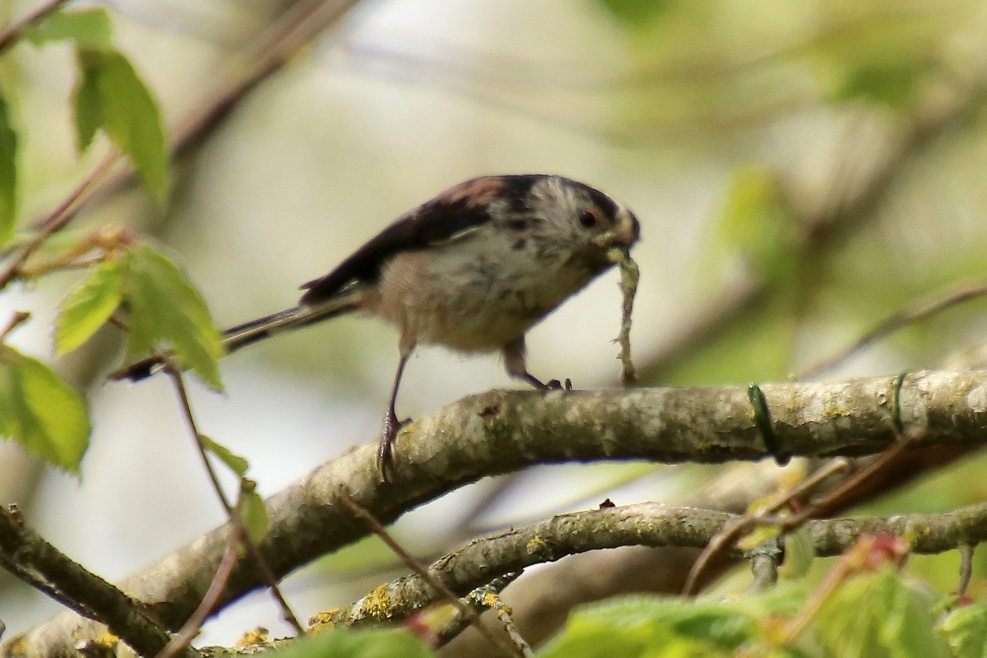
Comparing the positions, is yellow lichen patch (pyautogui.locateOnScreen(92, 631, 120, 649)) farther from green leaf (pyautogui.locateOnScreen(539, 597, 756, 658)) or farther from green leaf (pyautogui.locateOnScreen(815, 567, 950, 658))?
green leaf (pyautogui.locateOnScreen(815, 567, 950, 658))

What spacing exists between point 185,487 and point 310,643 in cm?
941

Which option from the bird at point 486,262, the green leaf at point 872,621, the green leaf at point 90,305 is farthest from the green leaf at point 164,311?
the bird at point 486,262

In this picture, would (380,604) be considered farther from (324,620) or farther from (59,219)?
(59,219)

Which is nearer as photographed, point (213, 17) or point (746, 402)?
point (746, 402)

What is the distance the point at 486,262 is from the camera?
14.5 ft

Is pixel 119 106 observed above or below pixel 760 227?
above

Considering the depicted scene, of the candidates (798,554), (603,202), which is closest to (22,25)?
(798,554)

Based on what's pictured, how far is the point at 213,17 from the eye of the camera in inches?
270

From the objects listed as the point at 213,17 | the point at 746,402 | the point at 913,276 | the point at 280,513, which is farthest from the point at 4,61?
the point at 913,276

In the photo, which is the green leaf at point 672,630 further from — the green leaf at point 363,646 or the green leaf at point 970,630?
the green leaf at point 970,630

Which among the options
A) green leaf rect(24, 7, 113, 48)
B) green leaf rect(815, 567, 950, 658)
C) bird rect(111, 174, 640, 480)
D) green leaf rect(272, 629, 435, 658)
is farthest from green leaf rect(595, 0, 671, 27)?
green leaf rect(272, 629, 435, 658)

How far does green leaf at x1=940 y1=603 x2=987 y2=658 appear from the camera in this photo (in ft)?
5.95

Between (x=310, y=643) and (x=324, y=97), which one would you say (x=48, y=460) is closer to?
(x=310, y=643)

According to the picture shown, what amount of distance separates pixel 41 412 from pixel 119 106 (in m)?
0.71
